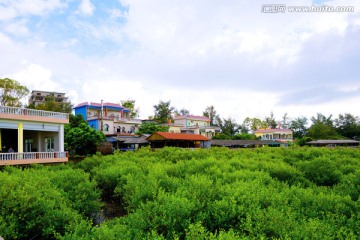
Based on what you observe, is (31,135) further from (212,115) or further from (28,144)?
(212,115)

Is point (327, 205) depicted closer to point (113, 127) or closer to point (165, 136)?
point (165, 136)

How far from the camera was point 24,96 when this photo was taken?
39750mm

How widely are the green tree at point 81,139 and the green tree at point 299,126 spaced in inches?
2624

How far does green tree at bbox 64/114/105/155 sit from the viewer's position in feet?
108

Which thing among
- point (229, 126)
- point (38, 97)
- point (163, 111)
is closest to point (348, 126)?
point (229, 126)

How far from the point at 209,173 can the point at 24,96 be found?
36992mm

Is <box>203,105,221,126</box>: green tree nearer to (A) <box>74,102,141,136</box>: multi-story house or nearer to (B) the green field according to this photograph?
(A) <box>74,102,141,136</box>: multi-story house

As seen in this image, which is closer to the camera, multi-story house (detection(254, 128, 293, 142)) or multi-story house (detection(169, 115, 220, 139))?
multi-story house (detection(169, 115, 220, 139))

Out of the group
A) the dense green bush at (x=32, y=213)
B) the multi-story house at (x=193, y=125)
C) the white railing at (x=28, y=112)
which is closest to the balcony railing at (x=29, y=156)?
the white railing at (x=28, y=112)

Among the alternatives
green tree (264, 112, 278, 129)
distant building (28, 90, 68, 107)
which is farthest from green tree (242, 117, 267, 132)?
distant building (28, 90, 68, 107)

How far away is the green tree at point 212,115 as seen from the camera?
2887 inches

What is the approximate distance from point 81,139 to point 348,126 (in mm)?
68805

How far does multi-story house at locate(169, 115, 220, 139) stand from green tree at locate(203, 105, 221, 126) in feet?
33.1

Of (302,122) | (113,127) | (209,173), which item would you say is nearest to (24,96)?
(113,127)
